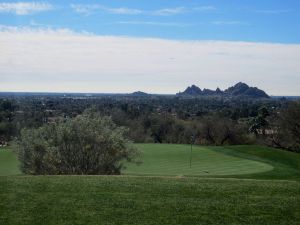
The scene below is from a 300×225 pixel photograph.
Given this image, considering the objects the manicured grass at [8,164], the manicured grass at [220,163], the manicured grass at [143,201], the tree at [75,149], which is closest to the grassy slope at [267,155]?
the manicured grass at [220,163]

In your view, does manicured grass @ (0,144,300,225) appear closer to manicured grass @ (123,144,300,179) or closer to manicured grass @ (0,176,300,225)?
manicured grass @ (0,176,300,225)

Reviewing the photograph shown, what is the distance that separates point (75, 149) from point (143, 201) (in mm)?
10965

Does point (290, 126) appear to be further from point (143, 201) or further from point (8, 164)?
point (143, 201)

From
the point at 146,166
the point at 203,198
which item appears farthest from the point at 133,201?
the point at 146,166

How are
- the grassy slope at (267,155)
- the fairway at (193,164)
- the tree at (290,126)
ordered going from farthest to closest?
1. the tree at (290,126)
2. the grassy slope at (267,155)
3. the fairway at (193,164)

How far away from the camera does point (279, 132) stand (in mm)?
60219

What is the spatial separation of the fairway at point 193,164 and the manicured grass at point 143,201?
9.57 metres

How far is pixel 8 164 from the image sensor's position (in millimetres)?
32750

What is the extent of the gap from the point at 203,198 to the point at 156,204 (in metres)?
1.47

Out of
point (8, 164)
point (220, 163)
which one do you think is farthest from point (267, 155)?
point (8, 164)

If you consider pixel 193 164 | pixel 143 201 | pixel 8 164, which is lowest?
pixel 8 164

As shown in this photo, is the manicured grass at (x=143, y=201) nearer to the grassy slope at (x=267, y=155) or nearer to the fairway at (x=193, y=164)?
the fairway at (x=193, y=164)

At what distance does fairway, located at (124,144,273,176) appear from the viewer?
25.7 meters

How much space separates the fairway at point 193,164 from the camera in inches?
1013
